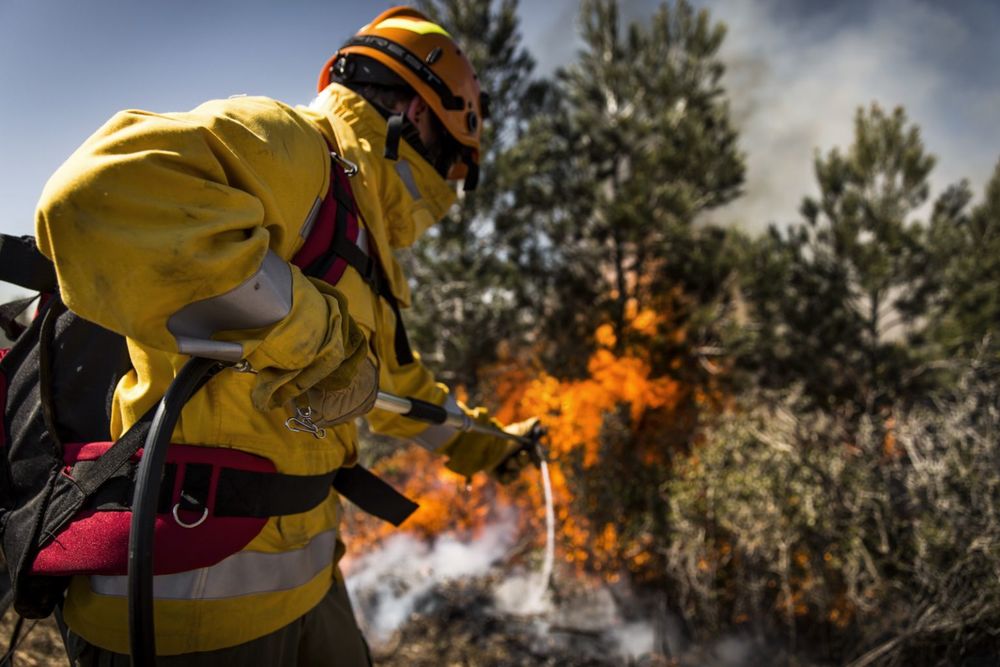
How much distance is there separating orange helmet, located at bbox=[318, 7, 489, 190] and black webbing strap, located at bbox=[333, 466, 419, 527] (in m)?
1.13

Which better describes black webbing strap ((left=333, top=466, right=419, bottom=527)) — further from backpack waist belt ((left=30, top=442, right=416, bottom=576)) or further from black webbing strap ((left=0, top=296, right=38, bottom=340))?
black webbing strap ((left=0, top=296, right=38, bottom=340))

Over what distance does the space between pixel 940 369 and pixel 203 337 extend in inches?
475

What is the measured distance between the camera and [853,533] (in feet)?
16.7

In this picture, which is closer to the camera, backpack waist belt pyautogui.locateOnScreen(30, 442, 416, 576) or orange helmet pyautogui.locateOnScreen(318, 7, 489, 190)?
backpack waist belt pyautogui.locateOnScreen(30, 442, 416, 576)

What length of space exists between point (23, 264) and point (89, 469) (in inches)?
22.0

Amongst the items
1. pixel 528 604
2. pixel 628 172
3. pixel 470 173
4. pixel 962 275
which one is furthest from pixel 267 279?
pixel 628 172

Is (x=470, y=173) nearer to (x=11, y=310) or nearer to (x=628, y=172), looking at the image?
(x=11, y=310)

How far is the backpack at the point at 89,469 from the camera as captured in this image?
1.32 m

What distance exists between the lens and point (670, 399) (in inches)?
548

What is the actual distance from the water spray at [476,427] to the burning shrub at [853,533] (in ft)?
7.91

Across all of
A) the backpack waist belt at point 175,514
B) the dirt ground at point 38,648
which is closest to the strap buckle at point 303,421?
the backpack waist belt at point 175,514

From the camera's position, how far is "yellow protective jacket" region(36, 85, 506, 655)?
0.99 metres

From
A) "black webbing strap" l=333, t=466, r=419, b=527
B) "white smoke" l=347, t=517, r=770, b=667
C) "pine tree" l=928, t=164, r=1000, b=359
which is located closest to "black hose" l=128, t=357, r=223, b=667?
"black webbing strap" l=333, t=466, r=419, b=527

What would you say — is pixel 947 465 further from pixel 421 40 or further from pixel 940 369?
pixel 940 369
